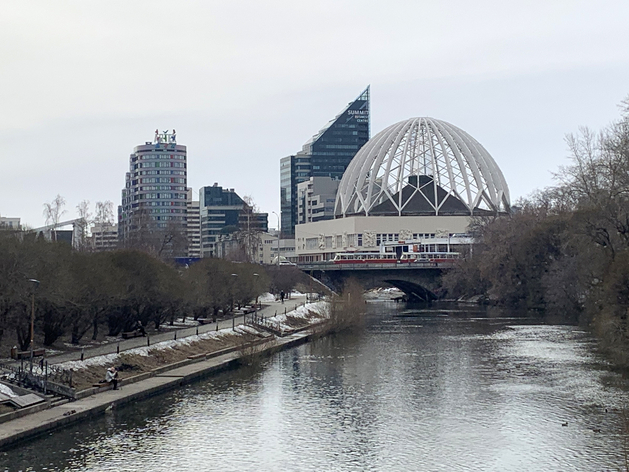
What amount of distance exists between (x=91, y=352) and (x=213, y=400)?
7430mm

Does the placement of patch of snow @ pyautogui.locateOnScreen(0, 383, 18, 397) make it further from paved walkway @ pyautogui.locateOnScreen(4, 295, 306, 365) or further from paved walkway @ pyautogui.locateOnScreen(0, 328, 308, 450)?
paved walkway @ pyautogui.locateOnScreen(4, 295, 306, 365)

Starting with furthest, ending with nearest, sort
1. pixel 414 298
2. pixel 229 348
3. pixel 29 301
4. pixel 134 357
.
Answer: pixel 414 298 → pixel 229 348 → pixel 134 357 → pixel 29 301

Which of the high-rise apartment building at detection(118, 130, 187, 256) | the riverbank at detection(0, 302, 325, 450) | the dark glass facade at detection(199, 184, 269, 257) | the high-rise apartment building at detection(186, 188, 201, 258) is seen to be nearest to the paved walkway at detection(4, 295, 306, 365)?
the riverbank at detection(0, 302, 325, 450)

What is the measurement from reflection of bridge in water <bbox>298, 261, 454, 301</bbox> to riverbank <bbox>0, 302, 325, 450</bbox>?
133ft

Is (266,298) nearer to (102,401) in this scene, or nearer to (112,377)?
(112,377)

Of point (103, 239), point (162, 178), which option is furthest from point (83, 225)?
point (162, 178)

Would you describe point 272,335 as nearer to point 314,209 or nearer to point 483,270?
point 483,270

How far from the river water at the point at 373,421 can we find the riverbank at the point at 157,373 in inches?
15.1

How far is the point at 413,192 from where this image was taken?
119562mm

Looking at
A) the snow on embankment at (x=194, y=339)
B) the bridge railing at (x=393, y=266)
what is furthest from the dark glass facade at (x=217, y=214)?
the snow on embankment at (x=194, y=339)

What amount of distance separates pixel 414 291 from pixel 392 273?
7818mm

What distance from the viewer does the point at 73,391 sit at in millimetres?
26141

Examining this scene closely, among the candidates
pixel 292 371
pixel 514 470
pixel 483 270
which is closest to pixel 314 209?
pixel 483 270

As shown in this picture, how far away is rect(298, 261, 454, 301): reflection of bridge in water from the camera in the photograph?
306ft
